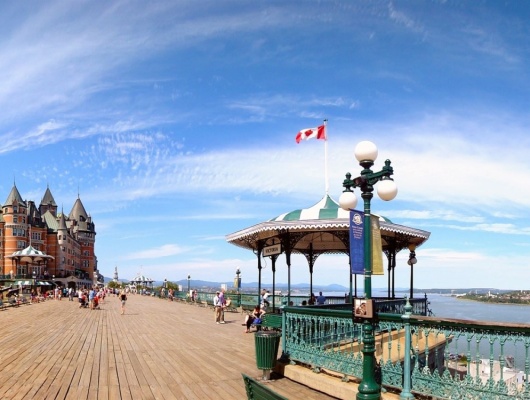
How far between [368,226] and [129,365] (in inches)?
261

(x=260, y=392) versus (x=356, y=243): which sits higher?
(x=356, y=243)

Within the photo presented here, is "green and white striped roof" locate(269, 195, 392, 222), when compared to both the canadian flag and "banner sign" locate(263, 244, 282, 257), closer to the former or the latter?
"banner sign" locate(263, 244, 282, 257)

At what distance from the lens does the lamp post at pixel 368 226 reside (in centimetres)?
658

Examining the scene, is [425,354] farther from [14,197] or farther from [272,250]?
[14,197]

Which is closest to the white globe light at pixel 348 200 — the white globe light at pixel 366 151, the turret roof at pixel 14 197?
the white globe light at pixel 366 151

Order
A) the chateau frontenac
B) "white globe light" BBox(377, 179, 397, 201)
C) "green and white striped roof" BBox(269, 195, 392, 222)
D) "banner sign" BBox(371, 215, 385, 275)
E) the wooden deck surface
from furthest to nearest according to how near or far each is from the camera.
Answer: the chateau frontenac
"green and white striped roof" BBox(269, 195, 392, 222)
the wooden deck surface
"banner sign" BBox(371, 215, 385, 275)
"white globe light" BBox(377, 179, 397, 201)

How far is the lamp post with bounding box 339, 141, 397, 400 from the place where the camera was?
6578 mm

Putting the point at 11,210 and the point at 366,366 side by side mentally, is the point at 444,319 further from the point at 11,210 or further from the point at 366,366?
the point at 11,210

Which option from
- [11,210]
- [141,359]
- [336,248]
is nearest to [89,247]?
[11,210]

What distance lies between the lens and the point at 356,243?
7121 mm

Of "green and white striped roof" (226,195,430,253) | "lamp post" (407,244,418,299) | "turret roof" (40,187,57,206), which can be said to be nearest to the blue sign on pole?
"green and white striped roof" (226,195,430,253)

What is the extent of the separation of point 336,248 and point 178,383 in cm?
1568

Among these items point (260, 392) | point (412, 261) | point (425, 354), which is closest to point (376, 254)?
point (425, 354)

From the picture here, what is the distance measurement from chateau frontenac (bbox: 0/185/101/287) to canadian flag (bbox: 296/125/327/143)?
54.5m
